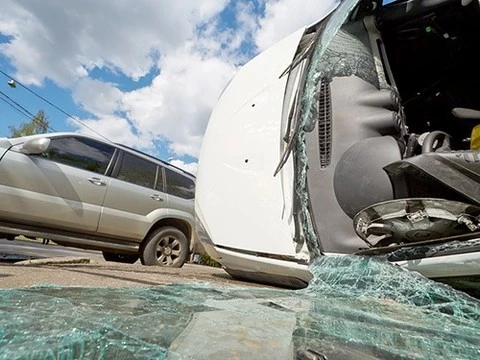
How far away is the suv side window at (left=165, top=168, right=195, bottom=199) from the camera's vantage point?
5.71 m

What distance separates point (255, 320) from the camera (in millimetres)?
1200

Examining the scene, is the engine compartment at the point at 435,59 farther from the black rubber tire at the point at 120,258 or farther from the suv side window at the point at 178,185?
the black rubber tire at the point at 120,258

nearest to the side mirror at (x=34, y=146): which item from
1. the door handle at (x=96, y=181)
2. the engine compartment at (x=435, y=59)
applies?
the door handle at (x=96, y=181)

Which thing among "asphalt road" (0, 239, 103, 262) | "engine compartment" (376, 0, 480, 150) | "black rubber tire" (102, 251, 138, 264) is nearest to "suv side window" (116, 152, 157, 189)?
"black rubber tire" (102, 251, 138, 264)

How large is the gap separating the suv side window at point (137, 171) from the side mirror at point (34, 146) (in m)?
1.08

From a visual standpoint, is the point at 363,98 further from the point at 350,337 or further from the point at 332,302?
the point at 350,337

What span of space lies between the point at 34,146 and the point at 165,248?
2215 mm

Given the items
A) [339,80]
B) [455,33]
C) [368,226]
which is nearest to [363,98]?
[339,80]

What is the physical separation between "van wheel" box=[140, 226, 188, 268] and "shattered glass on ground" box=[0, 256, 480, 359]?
11.1ft

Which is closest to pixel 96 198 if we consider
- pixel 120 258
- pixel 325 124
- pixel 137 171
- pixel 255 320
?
pixel 137 171

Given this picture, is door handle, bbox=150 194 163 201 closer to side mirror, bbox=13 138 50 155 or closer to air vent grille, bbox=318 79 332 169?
side mirror, bbox=13 138 50 155

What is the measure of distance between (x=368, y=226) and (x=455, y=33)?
1.76m

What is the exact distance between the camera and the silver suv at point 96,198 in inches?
156

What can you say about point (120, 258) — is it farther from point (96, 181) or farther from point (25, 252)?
point (25, 252)
